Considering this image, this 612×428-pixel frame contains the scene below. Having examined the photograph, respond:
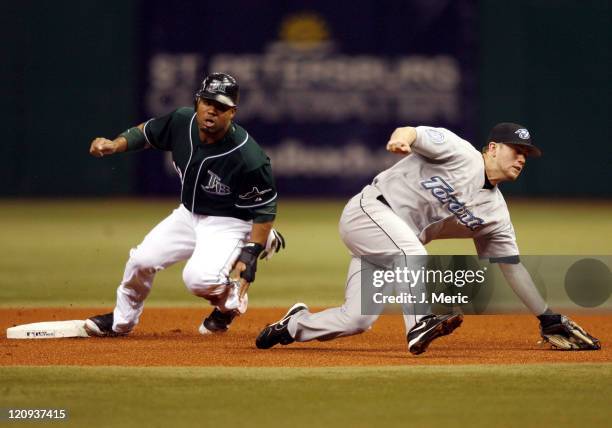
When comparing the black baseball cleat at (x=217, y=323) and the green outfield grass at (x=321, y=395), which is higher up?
the green outfield grass at (x=321, y=395)

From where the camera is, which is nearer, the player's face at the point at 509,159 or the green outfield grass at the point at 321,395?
the green outfield grass at the point at 321,395

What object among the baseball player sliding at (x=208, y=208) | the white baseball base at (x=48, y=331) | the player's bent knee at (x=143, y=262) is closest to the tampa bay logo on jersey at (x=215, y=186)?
the baseball player sliding at (x=208, y=208)

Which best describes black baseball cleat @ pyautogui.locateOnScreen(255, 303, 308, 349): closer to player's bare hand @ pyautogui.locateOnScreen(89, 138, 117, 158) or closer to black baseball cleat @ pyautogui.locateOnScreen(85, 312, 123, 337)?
black baseball cleat @ pyautogui.locateOnScreen(85, 312, 123, 337)

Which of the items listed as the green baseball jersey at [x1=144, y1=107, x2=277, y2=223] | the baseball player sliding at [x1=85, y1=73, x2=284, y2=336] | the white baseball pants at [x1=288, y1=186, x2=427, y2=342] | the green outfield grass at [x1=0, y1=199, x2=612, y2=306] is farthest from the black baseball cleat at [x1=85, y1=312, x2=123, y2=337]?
the green outfield grass at [x1=0, y1=199, x2=612, y2=306]

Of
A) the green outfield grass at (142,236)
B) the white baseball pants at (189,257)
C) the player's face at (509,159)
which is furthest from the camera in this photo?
the green outfield grass at (142,236)

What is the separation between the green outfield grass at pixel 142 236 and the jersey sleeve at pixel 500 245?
262 centimetres

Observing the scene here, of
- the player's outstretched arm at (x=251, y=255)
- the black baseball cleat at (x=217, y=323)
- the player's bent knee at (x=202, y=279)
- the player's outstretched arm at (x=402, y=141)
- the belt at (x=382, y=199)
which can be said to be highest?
the player's outstretched arm at (x=402, y=141)

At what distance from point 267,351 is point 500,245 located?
1.36 m

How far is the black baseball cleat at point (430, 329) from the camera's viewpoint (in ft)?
18.1

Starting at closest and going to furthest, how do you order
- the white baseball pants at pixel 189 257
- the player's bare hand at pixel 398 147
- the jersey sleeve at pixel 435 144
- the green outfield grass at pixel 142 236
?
the player's bare hand at pixel 398 147 → the jersey sleeve at pixel 435 144 → the white baseball pants at pixel 189 257 → the green outfield grass at pixel 142 236

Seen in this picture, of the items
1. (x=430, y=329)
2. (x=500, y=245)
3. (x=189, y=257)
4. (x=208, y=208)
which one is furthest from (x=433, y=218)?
(x=189, y=257)

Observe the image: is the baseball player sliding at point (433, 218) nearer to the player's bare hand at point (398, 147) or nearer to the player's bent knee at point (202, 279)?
the player's bare hand at point (398, 147)

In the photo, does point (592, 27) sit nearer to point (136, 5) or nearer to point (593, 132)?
point (593, 132)

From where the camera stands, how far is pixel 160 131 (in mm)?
6680
